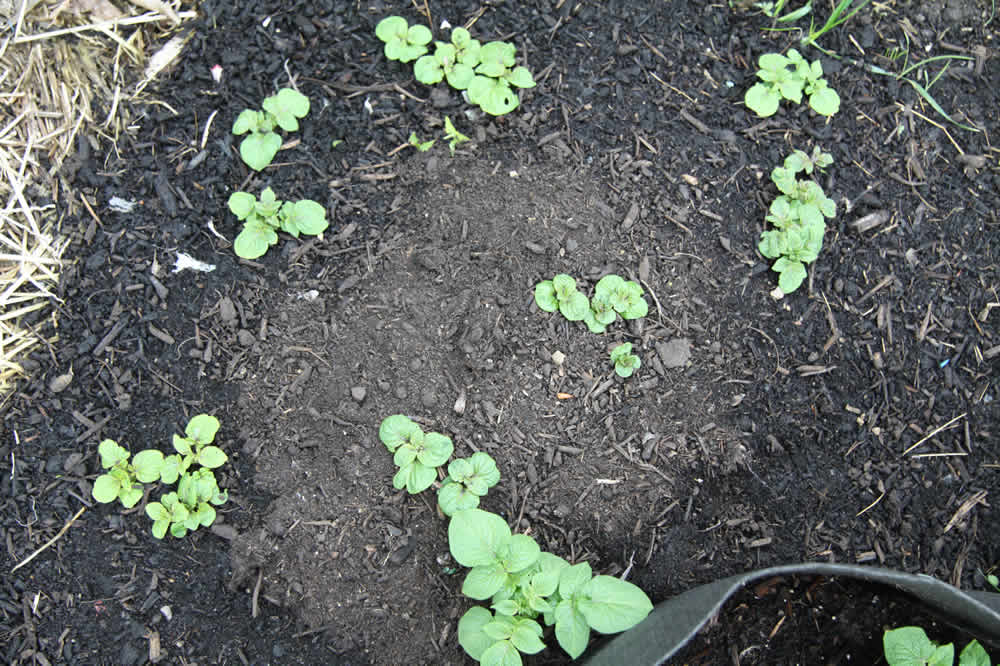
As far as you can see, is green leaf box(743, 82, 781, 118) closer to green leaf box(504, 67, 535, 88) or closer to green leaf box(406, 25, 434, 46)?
green leaf box(504, 67, 535, 88)

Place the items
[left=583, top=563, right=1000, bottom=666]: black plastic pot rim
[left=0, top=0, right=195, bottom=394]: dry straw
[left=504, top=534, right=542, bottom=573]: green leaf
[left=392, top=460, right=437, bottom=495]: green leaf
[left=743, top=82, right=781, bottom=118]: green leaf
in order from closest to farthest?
[left=583, top=563, right=1000, bottom=666]: black plastic pot rim → [left=504, top=534, right=542, bottom=573]: green leaf → [left=392, top=460, right=437, bottom=495]: green leaf → [left=0, top=0, right=195, bottom=394]: dry straw → [left=743, top=82, right=781, bottom=118]: green leaf

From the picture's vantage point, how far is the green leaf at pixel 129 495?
6.61 ft

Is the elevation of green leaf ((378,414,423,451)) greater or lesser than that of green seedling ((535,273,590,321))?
lesser

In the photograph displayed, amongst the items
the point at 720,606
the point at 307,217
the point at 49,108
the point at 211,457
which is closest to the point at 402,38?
the point at 307,217

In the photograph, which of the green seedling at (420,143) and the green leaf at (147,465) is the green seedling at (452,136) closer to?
the green seedling at (420,143)

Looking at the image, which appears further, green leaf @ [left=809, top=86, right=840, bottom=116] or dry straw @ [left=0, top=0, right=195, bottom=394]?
green leaf @ [left=809, top=86, right=840, bottom=116]

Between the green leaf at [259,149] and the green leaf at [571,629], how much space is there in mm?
1533

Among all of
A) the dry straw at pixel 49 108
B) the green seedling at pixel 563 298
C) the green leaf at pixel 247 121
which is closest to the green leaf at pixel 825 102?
the green seedling at pixel 563 298

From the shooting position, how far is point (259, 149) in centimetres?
223

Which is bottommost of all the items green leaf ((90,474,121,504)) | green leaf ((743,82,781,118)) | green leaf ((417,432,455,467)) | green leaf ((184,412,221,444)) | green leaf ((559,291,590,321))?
green leaf ((90,474,121,504))

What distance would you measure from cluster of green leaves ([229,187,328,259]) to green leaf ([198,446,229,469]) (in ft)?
1.86

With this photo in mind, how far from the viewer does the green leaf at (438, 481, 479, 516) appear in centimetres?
199

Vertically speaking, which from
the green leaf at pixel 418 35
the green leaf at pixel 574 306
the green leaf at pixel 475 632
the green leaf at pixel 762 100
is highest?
the green leaf at pixel 418 35

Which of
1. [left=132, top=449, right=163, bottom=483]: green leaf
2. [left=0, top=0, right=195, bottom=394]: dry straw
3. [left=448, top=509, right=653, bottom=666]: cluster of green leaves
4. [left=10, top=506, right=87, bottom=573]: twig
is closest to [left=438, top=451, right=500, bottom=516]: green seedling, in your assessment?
[left=448, top=509, right=653, bottom=666]: cluster of green leaves
